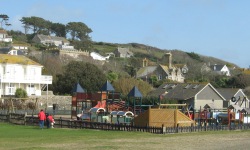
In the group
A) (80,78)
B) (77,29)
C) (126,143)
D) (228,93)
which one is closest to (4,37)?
(77,29)

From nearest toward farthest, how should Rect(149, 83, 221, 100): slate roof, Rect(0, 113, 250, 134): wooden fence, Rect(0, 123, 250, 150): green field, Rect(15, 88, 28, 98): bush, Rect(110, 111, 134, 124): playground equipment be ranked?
Rect(0, 123, 250, 150): green field → Rect(0, 113, 250, 134): wooden fence → Rect(110, 111, 134, 124): playground equipment → Rect(15, 88, 28, 98): bush → Rect(149, 83, 221, 100): slate roof

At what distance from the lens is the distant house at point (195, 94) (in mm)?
77750

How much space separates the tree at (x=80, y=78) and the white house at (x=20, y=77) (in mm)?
3139

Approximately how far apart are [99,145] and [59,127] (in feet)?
50.2

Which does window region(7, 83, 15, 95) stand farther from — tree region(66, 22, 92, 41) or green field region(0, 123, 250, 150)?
tree region(66, 22, 92, 41)

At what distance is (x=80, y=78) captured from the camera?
79812 millimetres

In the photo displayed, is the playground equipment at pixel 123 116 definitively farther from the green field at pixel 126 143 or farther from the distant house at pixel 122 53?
the distant house at pixel 122 53

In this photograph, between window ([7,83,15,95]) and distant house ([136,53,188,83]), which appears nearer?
window ([7,83,15,95])

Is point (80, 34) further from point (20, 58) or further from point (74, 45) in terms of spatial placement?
point (20, 58)

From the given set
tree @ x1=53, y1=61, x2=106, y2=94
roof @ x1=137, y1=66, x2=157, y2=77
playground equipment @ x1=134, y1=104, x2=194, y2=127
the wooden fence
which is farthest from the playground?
roof @ x1=137, y1=66, x2=157, y2=77

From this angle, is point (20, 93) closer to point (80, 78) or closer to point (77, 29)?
point (80, 78)

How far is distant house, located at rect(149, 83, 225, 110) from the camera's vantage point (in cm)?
7775

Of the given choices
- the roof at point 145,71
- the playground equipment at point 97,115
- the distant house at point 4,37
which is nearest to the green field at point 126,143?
the playground equipment at point 97,115

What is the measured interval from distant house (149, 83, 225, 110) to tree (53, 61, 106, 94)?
9955mm
